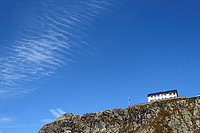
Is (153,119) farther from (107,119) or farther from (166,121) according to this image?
(107,119)

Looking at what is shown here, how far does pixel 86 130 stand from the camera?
196 meters

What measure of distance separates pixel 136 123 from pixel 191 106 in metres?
45.7

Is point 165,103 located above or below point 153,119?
above

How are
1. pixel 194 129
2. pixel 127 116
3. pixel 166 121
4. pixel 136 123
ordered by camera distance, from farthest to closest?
pixel 127 116
pixel 136 123
pixel 166 121
pixel 194 129

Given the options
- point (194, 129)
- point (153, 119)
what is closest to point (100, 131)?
point (153, 119)

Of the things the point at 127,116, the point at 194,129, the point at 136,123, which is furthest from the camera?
the point at 127,116

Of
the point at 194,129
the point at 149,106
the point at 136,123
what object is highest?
the point at 149,106

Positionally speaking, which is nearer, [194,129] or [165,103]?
[194,129]

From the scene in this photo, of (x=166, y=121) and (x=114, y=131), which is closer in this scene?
(x=166, y=121)

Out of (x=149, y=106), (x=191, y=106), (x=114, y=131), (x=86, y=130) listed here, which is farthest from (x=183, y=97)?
(x=86, y=130)

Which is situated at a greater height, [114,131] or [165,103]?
[165,103]

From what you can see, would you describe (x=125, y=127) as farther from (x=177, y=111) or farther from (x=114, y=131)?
(x=177, y=111)

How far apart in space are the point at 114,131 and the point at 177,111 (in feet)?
175

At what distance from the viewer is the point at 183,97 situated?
618 feet
